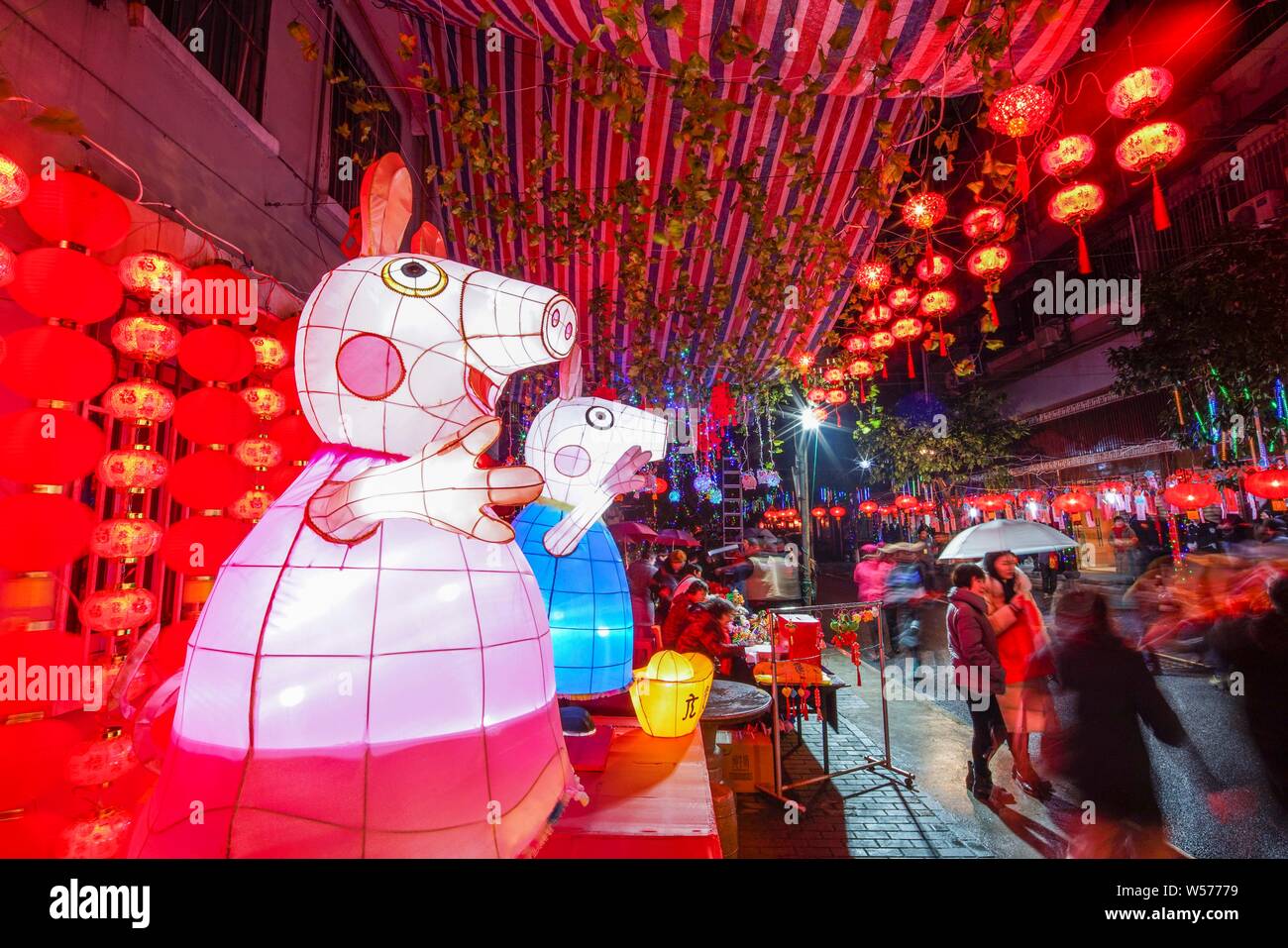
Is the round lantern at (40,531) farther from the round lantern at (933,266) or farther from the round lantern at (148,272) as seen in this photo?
the round lantern at (933,266)

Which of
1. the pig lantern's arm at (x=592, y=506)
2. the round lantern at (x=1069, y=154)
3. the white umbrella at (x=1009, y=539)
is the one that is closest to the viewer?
the pig lantern's arm at (x=592, y=506)

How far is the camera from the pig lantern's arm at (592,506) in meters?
2.48

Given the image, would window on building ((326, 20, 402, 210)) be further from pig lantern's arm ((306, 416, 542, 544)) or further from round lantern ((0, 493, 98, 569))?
pig lantern's arm ((306, 416, 542, 544))

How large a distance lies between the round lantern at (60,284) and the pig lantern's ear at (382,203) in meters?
2.09

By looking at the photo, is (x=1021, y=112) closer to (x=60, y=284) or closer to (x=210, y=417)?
(x=210, y=417)

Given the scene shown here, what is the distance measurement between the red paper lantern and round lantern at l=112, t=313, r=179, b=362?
0.60m

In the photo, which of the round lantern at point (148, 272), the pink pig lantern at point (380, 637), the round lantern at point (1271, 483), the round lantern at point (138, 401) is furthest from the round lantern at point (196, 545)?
the round lantern at point (1271, 483)

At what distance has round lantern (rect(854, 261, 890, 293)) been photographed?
683 cm

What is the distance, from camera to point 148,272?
125 inches
